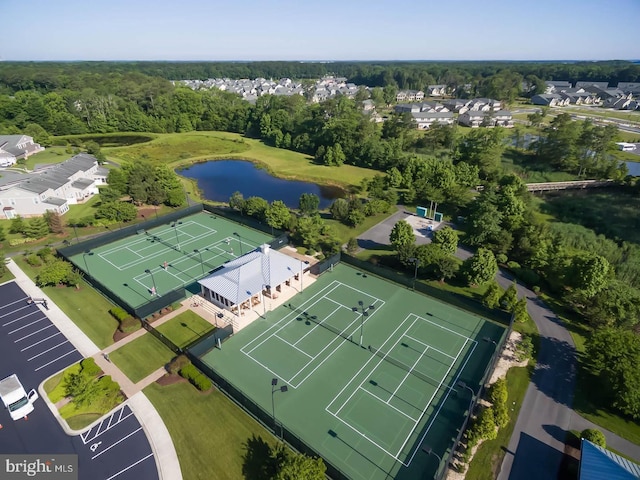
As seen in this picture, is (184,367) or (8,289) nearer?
(184,367)

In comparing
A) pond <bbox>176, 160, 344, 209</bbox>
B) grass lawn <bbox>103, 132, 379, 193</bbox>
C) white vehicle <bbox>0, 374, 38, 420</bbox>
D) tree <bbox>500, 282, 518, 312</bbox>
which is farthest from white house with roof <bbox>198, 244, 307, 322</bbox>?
grass lawn <bbox>103, 132, 379, 193</bbox>

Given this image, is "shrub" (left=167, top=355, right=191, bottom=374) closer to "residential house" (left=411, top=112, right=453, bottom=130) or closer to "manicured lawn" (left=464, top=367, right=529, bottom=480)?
"manicured lawn" (left=464, top=367, right=529, bottom=480)

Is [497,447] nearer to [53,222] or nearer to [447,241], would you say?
[447,241]

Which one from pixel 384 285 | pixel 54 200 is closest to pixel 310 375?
pixel 384 285

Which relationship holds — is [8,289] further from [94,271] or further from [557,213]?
[557,213]

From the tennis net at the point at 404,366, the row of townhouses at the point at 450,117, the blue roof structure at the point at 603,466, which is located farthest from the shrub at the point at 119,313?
the row of townhouses at the point at 450,117

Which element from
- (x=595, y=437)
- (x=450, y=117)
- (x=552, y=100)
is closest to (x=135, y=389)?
(x=595, y=437)
